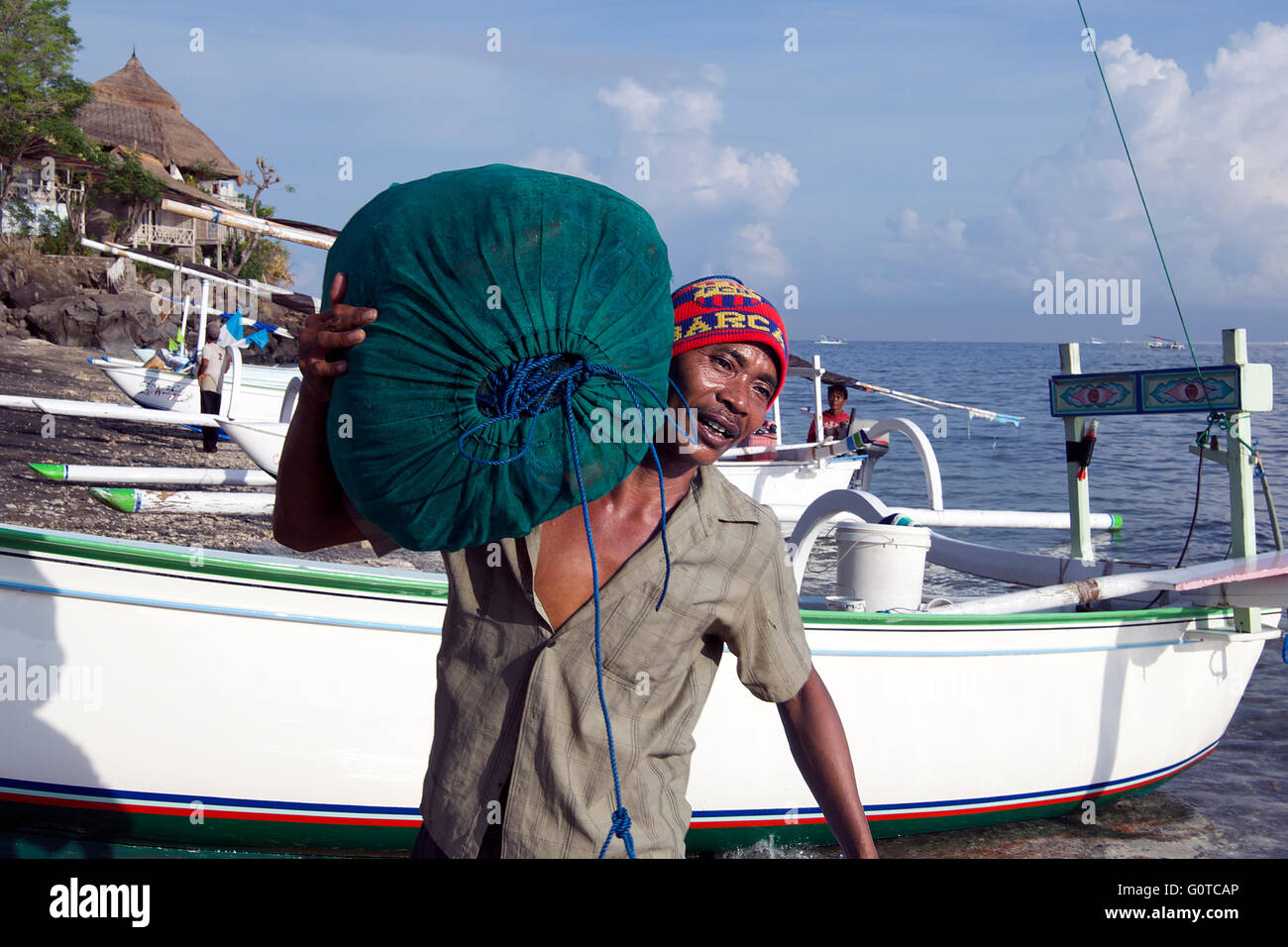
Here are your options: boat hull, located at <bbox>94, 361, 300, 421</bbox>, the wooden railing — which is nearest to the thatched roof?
the wooden railing

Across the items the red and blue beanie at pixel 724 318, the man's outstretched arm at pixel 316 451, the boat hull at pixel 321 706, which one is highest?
the red and blue beanie at pixel 724 318

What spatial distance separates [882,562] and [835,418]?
10609mm

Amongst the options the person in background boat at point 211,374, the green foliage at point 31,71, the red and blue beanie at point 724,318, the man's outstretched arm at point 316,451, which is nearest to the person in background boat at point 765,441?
the person in background boat at point 211,374

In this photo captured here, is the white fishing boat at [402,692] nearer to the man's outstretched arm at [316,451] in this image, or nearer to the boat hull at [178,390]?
the man's outstretched arm at [316,451]

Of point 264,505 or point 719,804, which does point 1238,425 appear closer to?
point 719,804

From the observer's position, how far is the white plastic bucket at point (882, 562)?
185 inches

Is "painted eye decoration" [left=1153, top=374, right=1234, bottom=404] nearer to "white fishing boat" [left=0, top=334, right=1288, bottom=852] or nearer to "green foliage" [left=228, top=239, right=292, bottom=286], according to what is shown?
"white fishing boat" [left=0, top=334, right=1288, bottom=852]

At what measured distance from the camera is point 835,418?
49.7 ft

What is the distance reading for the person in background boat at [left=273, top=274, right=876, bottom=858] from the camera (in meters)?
1.57

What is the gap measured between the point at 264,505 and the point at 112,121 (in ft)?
150

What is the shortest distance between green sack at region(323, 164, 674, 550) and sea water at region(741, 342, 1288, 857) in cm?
378

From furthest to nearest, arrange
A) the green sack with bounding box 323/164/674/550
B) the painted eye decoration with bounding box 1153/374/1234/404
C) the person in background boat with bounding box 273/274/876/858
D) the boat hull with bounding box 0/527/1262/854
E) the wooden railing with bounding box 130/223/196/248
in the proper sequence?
the wooden railing with bounding box 130/223/196/248, the painted eye decoration with bounding box 1153/374/1234/404, the boat hull with bounding box 0/527/1262/854, the person in background boat with bounding box 273/274/876/858, the green sack with bounding box 323/164/674/550

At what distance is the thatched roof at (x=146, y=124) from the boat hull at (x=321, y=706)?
4327cm

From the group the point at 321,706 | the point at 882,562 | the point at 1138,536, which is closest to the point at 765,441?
the point at 1138,536
